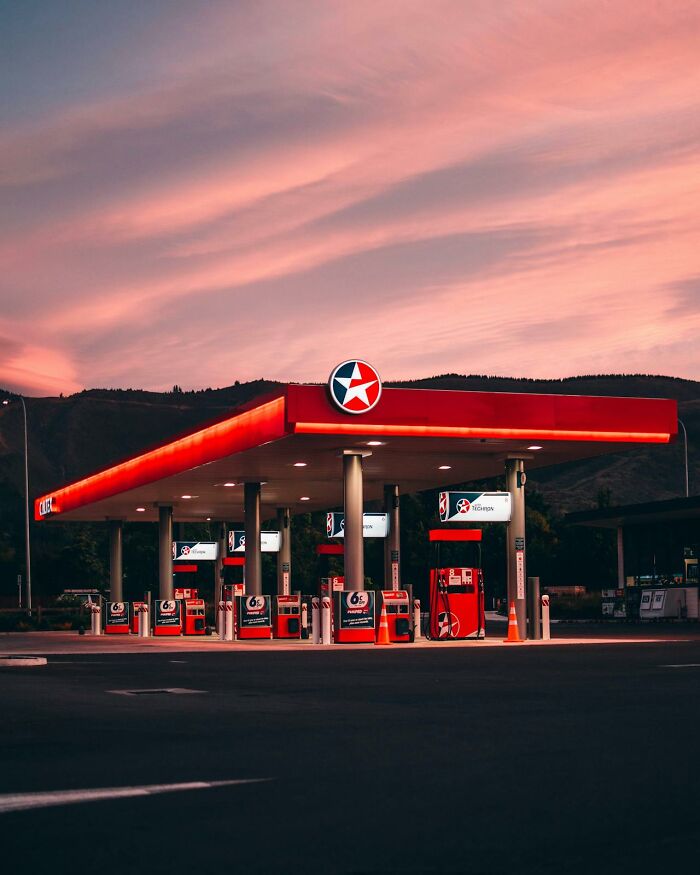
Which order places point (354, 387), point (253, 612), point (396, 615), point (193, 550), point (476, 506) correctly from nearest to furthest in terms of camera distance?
point (354, 387)
point (396, 615)
point (476, 506)
point (253, 612)
point (193, 550)

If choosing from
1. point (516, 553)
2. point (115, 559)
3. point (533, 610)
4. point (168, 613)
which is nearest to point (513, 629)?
point (533, 610)

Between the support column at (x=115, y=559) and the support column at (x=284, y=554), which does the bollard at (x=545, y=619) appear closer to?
the support column at (x=284, y=554)

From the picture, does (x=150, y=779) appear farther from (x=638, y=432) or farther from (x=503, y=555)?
(x=503, y=555)

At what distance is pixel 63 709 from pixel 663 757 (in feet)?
23.9

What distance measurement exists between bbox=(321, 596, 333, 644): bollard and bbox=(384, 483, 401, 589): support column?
25.7 ft

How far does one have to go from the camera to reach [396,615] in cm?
3700

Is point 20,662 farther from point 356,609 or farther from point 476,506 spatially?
point 476,506

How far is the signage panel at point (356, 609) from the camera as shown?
36.1 meters

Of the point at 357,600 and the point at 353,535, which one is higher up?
the point at 353,535

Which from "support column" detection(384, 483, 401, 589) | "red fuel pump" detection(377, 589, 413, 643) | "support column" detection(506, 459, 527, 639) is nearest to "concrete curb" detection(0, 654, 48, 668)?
"red fuel pump" detection(377, 589, 413, 643)

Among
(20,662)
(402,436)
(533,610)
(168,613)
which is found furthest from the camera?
(168,613)

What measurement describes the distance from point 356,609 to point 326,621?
50.0 inches

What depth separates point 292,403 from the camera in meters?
32.8

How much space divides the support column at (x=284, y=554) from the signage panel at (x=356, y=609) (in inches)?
751
